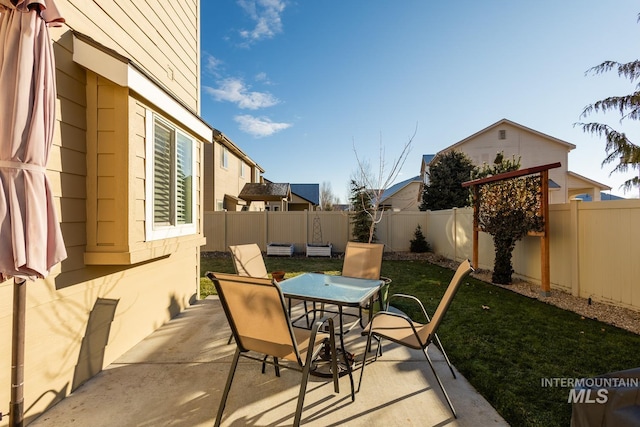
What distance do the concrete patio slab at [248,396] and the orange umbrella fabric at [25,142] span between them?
1374 mm

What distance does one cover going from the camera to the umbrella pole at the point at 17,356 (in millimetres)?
1975

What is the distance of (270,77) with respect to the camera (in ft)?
36.2

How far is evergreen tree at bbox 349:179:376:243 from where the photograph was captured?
39.0 feet

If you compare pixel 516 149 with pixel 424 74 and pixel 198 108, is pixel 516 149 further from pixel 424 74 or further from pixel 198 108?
pixel 198 108

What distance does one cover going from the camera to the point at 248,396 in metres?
2.54

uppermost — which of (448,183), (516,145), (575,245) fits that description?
(516,145)

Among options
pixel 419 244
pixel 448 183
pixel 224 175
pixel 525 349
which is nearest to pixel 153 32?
pixel 525 349

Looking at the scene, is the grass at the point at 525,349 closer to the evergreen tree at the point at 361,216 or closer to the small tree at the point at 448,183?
the evergreen tree at the point at 361,216

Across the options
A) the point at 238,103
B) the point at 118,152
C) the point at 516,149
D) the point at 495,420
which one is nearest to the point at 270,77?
the point at 238,103

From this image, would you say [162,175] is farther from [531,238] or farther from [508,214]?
[531,238]

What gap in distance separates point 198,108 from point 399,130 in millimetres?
6883

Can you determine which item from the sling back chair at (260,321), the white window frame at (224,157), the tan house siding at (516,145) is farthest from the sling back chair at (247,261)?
the tan house siding at (516,145)

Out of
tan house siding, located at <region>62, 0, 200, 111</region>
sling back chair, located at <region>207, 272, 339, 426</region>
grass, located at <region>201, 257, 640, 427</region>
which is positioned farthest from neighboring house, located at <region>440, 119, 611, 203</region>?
sling back chair, located at <region>207, 272, 339, 426</region>

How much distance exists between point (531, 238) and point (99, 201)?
26.4 feet
